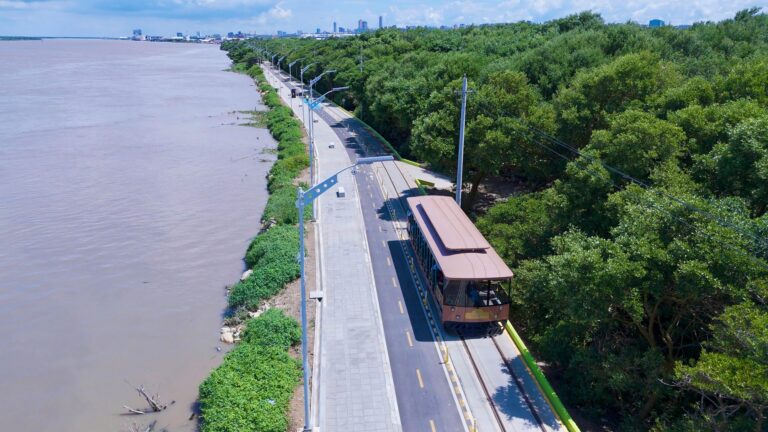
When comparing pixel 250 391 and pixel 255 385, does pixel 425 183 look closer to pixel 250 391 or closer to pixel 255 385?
pixel 255 385

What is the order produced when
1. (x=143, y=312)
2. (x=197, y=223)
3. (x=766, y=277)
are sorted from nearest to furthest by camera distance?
(x=766, y=277) → (x=143, y=312) → (x=197, y=223)

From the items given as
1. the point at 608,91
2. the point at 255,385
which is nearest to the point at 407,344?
the point at 255,385

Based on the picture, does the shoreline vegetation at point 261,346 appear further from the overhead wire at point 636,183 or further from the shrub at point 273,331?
the overhead wire at point 636,183

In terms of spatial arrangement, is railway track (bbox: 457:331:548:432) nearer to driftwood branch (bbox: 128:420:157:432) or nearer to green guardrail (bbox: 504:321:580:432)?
green guardrail (bbox: 504:321:580:432)

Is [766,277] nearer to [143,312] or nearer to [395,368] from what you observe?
[395,368]

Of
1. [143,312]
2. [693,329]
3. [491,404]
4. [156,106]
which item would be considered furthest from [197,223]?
[156,106]

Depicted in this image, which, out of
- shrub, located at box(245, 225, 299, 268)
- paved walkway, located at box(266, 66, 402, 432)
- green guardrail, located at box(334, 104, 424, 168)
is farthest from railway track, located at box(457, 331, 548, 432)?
green guardrail, located at box(334, 104, 424, 168)
